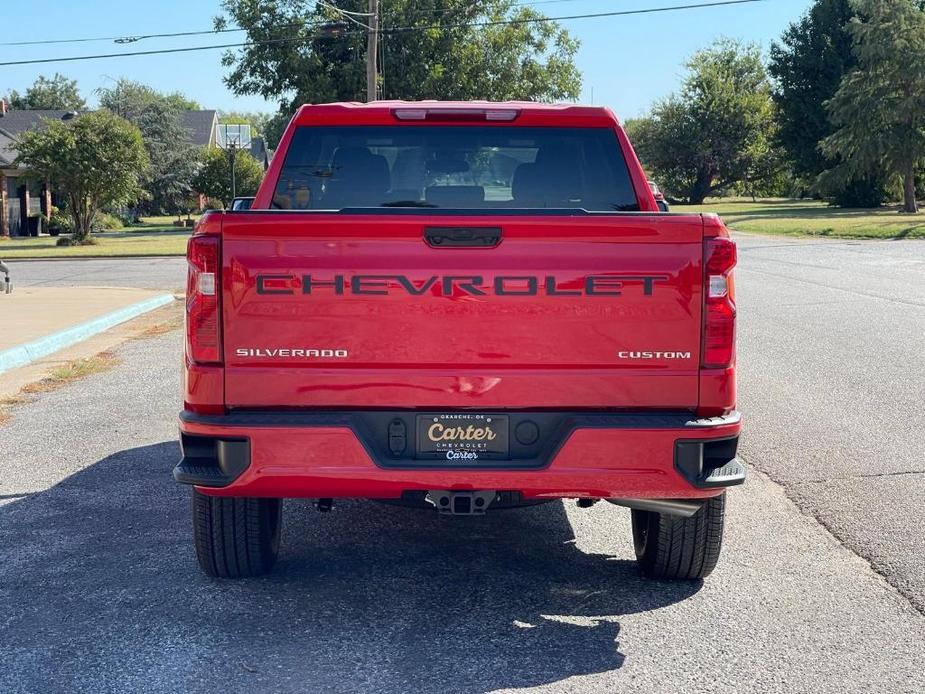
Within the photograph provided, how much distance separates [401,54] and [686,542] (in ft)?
158

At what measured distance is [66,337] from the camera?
1316cm

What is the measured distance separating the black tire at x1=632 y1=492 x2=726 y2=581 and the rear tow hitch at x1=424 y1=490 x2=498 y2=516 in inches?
33.7

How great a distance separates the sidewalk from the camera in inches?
480

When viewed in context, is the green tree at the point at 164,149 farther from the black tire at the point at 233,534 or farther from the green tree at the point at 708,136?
the black tire at the point at 233,534

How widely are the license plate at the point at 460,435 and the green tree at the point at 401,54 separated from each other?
46.5 meters

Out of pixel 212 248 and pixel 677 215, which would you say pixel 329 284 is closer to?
pixel 212 248

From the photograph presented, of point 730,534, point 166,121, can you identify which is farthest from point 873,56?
point 730,534

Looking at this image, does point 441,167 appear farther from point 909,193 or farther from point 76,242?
point 909,193

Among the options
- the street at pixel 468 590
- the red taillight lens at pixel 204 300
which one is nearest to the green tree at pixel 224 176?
the street at pixel 468 590

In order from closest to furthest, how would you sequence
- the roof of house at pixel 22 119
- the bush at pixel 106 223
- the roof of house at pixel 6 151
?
the roof of house at pixel 6 151, the bush at pixel 106 223, the roof of house at pixel 22 119

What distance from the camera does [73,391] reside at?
1006 centimetres

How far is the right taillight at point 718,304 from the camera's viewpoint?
163 inches

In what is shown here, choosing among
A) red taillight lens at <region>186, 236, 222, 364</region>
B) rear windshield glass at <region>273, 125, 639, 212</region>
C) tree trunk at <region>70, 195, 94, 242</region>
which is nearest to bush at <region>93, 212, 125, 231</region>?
tree trunk at <region>70, 195, 94, 242</region>

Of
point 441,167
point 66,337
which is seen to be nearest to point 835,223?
point 66,337
